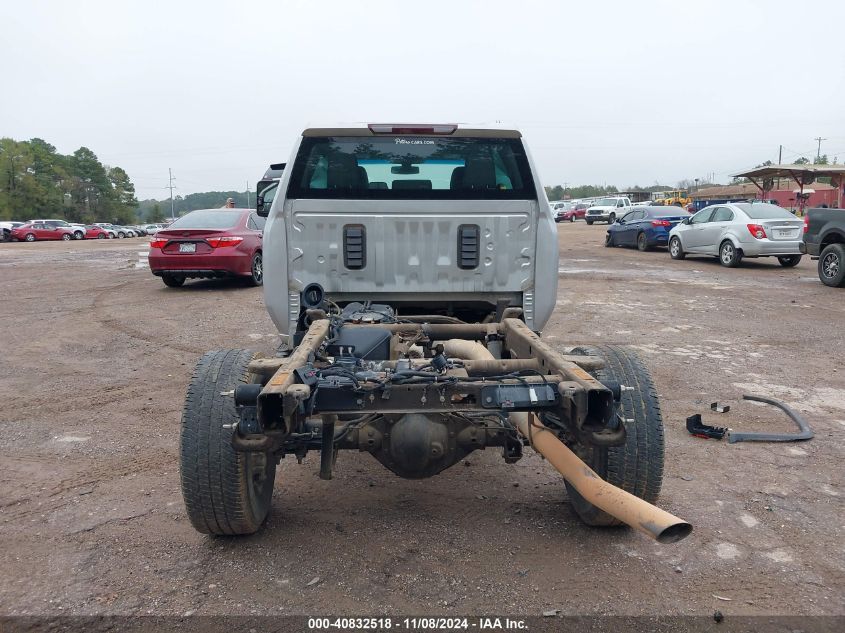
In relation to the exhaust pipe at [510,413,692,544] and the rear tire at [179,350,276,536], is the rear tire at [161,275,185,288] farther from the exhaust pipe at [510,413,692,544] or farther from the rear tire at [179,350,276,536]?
the exhaust pipe at [510,413,692,544]

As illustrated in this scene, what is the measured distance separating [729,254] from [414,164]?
12.5 metres

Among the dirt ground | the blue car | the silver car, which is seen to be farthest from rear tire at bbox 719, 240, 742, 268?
the dirt ground

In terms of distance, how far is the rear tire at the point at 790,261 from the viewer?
14719mm

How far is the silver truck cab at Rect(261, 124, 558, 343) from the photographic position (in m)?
4.37

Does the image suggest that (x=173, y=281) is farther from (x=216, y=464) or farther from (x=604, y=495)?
(x=604, y=495)

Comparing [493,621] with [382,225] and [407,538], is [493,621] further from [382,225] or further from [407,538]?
[382,225]

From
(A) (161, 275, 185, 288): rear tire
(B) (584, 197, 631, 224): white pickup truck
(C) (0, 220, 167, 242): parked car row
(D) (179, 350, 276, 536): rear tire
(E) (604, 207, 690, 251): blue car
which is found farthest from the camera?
(C) (0, 220, 167, 242): parked car row

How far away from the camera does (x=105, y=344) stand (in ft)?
25.5

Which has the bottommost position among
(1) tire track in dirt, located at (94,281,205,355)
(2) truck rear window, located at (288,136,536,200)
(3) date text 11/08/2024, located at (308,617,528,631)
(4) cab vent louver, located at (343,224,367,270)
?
(3) date text 11/08/2024, located at (308,617,528,631)

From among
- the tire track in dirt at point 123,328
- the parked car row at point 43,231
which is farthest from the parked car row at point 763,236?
the parked car row at point 43,231

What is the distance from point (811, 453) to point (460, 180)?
3022 mm

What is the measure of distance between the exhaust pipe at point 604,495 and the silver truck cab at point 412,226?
159 cm

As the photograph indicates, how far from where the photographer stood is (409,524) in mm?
3414

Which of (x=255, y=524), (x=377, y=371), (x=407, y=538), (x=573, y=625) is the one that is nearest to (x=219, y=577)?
(x=255, y=524)
